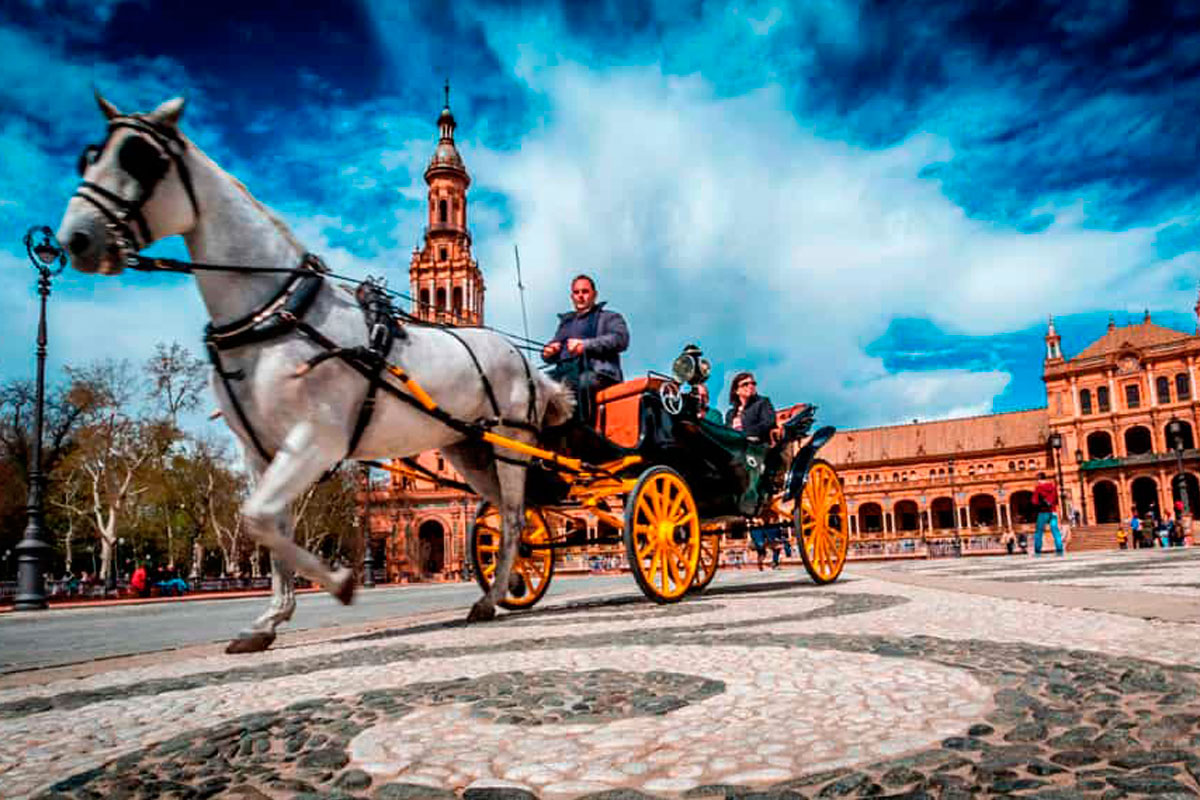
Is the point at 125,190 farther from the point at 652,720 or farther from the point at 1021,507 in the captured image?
the point at 1021,507

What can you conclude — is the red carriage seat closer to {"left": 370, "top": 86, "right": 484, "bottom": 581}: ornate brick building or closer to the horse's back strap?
the horse's back strap

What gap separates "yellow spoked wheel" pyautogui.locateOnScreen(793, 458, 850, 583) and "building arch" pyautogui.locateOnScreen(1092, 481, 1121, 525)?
2647 inches

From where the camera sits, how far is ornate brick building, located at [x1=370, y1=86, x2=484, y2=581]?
6188 cm

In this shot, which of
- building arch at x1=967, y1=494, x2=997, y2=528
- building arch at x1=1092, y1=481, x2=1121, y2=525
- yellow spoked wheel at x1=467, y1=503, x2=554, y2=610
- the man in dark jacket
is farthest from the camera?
building arch at x1=967, y1=494, x2=997, y2=528

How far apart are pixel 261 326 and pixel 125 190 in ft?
2.76

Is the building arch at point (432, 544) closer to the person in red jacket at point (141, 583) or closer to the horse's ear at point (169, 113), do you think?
the person in red jacket at point (141, 583)

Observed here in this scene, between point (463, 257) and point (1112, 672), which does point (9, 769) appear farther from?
point (463, 257)

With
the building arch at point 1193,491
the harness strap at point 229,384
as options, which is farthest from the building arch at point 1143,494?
the harness strap at point 229,384

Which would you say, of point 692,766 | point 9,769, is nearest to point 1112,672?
point 692,766

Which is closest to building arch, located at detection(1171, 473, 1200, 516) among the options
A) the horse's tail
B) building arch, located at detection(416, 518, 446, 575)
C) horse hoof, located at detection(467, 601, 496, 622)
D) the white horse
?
building arch, located at detection(416, 518, 446, 575)

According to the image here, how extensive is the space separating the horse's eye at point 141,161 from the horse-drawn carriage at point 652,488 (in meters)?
2.93

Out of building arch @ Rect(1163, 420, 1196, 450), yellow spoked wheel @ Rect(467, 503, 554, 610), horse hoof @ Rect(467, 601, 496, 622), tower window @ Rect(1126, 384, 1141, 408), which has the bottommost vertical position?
horse hoof @ Rect(467, 601, 496, 622)

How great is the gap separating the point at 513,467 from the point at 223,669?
232 cm

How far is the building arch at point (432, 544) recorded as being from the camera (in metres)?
65.0
